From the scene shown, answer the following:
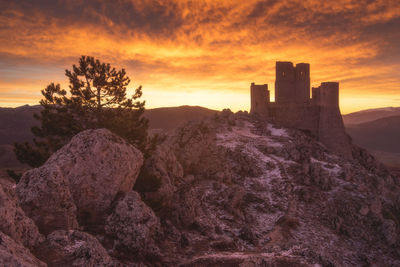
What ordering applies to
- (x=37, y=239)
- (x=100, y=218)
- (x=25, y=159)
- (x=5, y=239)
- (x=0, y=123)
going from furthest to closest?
(x=0, y=123) → (x=25, y=159) → (x=100, y=218) → (x=37, y=239) → (x=5, y=239)

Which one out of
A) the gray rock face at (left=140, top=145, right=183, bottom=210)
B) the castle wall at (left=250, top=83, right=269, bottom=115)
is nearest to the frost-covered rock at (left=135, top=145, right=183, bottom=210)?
the gray rock face at (left=140, top=145, right=183, bottom=210)

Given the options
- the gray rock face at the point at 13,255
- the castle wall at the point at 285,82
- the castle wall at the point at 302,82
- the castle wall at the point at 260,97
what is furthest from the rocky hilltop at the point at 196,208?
the castle wall at the point at 302,82

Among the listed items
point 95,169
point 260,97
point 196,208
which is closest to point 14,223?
point 95,169

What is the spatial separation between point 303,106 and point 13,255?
43773mm

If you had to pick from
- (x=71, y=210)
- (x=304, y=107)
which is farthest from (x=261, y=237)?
(x=304, y=107)

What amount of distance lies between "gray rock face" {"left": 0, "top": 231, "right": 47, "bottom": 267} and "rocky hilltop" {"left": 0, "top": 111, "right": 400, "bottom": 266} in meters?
0.02

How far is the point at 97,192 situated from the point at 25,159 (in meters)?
10.3

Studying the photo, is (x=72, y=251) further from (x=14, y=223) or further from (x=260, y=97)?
(x=260, y=97)

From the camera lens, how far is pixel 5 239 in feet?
18.1

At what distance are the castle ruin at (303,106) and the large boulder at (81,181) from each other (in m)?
34.8

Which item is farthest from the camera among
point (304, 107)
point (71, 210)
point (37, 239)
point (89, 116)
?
point (304, 107)

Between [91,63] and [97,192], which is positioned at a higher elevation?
[91,63]

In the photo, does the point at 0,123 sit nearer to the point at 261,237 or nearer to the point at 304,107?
the point at 304,107

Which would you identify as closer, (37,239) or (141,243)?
(37,239)
